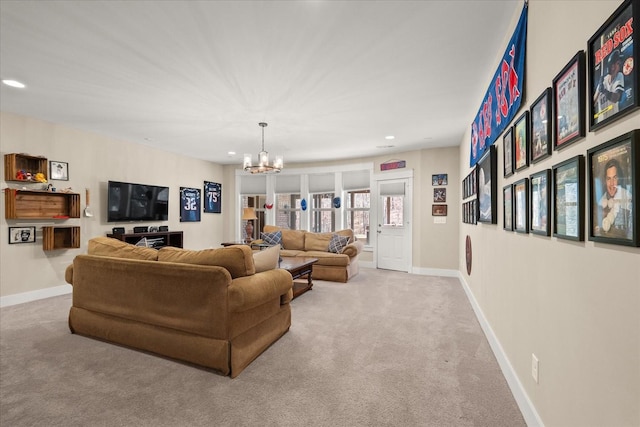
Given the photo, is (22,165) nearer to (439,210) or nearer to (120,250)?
(120,250)

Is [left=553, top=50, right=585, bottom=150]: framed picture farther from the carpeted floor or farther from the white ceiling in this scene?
the carpeted floor

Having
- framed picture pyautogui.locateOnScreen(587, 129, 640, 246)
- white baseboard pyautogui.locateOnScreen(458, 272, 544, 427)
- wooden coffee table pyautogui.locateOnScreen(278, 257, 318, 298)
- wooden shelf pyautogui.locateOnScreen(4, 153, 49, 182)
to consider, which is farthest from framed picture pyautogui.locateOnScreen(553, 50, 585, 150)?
wooden shelf pyautogui.locateOnScreen(4, 153, 49, 182)

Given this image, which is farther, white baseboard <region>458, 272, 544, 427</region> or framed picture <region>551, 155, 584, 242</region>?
white baseboard <region>458, 272, 544, 427</region>

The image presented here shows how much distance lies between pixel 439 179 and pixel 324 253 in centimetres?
286

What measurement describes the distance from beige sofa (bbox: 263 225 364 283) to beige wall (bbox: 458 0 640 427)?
339 centimetres

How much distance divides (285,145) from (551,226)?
16.9 feet

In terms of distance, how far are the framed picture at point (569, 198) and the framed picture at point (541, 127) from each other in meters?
0.19

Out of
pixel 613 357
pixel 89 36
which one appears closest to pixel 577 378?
pixel 613 357

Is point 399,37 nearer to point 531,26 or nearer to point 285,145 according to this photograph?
point 531,26

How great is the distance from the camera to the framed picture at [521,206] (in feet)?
6.04

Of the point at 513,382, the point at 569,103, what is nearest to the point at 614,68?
the point at 569,103

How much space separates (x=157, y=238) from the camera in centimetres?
612

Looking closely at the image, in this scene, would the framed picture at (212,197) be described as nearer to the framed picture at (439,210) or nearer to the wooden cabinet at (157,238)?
the wooden cabinet at (157,238)

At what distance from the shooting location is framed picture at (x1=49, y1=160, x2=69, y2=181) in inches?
180
